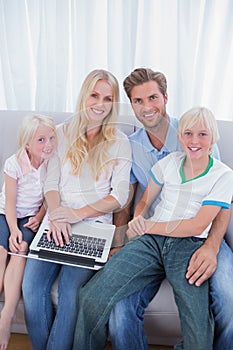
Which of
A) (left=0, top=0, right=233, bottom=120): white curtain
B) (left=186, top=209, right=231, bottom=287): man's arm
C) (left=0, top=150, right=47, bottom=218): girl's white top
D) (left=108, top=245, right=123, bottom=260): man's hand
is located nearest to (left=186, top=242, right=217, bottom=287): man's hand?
(left=186, top=209, right=231, bottom=287): man's arm

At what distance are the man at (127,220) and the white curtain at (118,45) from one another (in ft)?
1.40

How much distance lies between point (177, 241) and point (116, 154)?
0.39 metres

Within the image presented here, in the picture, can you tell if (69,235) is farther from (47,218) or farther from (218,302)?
(218,302)

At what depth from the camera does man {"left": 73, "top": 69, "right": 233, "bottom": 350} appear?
1.38 m

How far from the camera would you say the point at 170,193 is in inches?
63.3

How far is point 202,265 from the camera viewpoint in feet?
4.65

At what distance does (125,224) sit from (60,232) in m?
0.25

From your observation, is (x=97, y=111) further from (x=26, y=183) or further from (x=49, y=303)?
(x=49, y=303)

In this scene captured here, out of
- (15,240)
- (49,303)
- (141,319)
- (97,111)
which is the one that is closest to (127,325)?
(141,319)

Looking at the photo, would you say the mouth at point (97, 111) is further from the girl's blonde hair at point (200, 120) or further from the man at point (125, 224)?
the girl's blonde hair at point (200, 120)

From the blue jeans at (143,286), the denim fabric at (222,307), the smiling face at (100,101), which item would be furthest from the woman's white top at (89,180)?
the denim fabric at (222,307)

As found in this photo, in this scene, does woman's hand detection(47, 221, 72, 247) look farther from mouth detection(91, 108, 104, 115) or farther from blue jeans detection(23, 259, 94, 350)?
mouth detection(91, 108, 104, 115)

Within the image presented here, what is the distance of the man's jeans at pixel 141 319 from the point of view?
1358 mm

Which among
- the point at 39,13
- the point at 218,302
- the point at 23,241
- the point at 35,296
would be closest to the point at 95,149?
the point at 23,241
